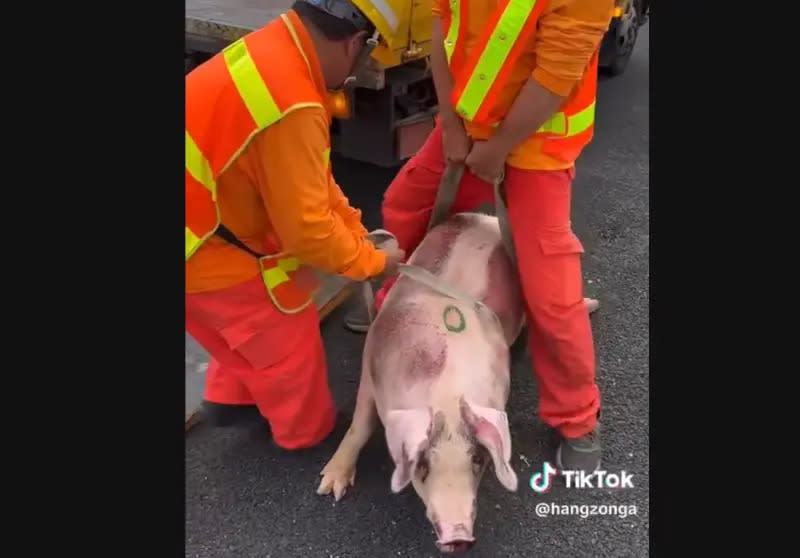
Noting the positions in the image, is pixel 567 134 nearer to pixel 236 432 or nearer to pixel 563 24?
pixel 563 24

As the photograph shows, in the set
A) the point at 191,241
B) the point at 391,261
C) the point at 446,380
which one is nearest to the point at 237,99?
the point at 191,241

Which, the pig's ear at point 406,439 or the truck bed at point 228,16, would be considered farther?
the truck bed at point 228,16

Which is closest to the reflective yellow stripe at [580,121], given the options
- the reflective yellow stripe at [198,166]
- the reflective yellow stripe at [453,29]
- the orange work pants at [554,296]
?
the orange work pants at [554,296]

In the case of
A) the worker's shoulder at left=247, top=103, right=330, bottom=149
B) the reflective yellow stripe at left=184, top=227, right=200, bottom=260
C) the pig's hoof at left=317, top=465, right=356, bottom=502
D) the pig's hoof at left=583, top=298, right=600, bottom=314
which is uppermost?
the worker's shoulder at left=247, top=103, right=330, bottom=149

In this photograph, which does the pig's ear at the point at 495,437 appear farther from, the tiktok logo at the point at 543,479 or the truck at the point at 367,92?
the truck at the point at 367,92

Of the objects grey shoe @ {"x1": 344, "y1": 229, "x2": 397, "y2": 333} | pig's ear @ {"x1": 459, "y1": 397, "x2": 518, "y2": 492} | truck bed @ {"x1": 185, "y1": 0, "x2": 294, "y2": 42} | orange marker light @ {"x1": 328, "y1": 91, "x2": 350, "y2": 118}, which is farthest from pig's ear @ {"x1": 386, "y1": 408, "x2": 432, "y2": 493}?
truck bed @ {"x1": 185, "y1": 0, "x2": 294, "y2": 42}

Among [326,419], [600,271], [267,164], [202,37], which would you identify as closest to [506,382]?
[326,419]

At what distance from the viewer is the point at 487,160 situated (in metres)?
2.45

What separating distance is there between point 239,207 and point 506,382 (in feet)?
3.42

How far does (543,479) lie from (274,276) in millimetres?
1224

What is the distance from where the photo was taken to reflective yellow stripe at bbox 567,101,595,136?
7.97 ft

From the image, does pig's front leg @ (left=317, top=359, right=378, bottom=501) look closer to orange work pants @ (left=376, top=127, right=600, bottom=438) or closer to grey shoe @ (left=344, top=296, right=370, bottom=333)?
orange work pants @ (left=376, top=127, right=600, bottom=438)

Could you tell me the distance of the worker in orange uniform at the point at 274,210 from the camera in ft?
6.84

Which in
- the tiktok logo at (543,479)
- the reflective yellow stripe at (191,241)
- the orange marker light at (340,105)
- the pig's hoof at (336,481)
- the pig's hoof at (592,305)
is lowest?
the pig's hoof at (592,305)
